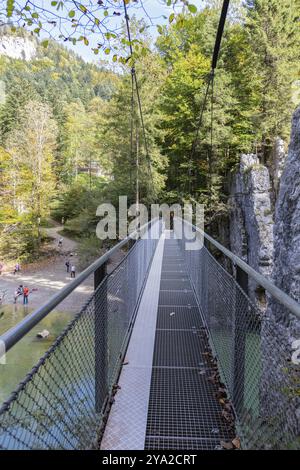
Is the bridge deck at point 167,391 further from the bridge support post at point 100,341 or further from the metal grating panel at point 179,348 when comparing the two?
the bridge support post at point 100,341

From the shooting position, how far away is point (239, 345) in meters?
1.81

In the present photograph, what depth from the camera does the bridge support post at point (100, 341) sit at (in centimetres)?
179

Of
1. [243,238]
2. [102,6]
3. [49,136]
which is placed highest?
[49,136]

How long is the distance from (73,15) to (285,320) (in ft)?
8.77

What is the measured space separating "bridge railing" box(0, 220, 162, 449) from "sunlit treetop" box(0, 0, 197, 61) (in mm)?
1555

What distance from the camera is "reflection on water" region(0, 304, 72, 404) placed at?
823 centimetres

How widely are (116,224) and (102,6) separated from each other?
1463cm

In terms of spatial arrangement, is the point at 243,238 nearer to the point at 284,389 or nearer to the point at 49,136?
the point at 284,389

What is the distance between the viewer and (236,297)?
72.2 inches

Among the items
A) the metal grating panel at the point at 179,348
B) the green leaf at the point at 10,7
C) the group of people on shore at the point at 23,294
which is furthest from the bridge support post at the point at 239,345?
the group of people on shore at the point at 23,294

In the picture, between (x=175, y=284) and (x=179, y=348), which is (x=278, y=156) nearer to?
(x=175, y=284)

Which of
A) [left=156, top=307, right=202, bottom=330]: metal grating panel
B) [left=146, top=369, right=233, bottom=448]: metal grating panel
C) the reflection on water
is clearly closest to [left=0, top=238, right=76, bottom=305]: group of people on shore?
the reflection on water

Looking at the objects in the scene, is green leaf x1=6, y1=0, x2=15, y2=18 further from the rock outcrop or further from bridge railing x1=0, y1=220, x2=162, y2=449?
the rock outcrop
